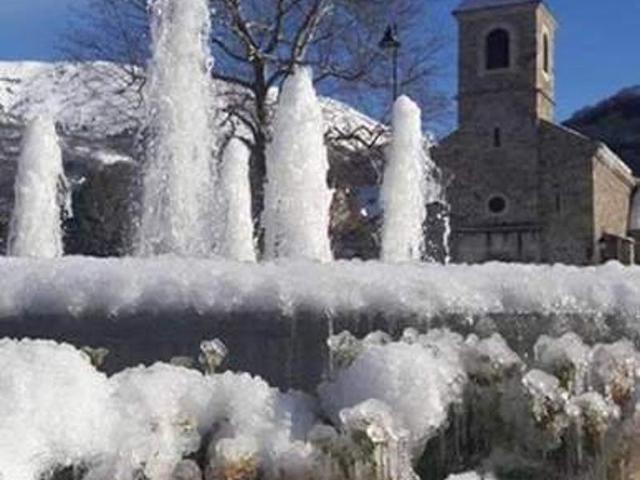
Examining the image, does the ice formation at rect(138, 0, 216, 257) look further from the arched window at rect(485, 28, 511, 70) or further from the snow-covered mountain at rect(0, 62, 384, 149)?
the arched window at rect(485, 28, 511, 70)

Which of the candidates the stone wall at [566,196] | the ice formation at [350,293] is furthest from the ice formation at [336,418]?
the stone wall at [566,196]

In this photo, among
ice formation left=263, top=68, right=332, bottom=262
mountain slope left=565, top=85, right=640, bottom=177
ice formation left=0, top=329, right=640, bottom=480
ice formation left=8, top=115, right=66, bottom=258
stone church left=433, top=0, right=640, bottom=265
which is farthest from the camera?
mountain slope left=565, top=85, right=640, bottom=177

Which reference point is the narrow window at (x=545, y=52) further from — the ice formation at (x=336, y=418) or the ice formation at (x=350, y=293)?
the ice formation at (x=336, y=418)

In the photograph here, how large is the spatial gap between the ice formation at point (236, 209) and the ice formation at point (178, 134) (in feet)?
7.84

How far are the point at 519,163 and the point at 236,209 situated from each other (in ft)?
83.9

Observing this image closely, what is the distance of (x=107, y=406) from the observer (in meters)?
2.39

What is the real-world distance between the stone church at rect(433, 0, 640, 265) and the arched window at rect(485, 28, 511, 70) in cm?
3

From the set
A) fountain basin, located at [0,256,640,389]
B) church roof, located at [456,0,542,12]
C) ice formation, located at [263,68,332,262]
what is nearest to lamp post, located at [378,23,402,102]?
ice formation, located at [263,68,332,262]

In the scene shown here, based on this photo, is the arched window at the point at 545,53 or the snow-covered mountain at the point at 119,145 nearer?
the snow-covered mountain at the point at 119,145

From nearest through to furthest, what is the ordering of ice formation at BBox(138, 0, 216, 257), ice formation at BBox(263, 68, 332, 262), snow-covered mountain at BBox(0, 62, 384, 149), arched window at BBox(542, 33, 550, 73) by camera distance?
ice formation at BBox(138, 0, 216, 257) → ice formation at BBox(263, 68, 332, 262) → snow-covered mountain at BBox(0, 62, 384, 149) → arched window at BBox(542, 33, 550, 73)

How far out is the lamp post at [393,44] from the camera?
21.0 m

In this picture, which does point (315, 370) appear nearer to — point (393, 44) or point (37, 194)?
point (37, 194)

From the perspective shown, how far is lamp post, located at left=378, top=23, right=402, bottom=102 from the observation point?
2105cm

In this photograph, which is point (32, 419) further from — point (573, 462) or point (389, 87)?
point (389, 87)
